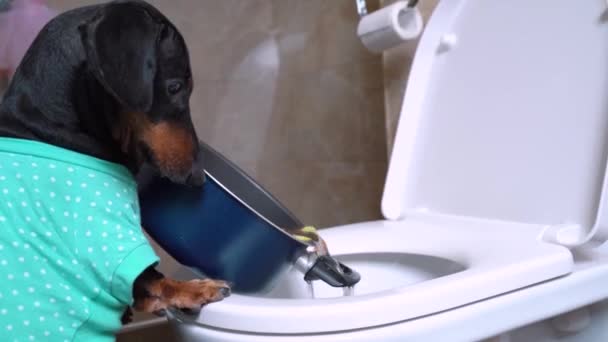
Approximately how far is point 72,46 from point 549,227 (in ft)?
1.98

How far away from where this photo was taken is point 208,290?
0.64 meters

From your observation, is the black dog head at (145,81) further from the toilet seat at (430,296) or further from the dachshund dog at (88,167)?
the toilet seat at (430,296)

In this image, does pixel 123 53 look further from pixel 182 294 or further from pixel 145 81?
pixel 182 294

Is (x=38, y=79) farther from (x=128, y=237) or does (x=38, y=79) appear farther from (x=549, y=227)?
(x=549, y=227)

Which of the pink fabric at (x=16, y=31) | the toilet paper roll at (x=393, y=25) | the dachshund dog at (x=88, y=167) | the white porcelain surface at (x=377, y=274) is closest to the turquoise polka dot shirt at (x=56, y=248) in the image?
the dachshund dog at (x=88, y=167)

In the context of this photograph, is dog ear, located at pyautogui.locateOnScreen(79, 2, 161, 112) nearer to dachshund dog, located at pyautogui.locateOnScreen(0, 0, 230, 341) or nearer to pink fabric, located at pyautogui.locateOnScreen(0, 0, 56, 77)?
dachshund dog, located at pyautogui.locateOnScreen(0, 0, 230, 341)

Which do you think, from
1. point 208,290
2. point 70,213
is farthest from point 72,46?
point 208,290

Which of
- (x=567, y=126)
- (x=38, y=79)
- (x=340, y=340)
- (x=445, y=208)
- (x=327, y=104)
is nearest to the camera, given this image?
(x=340, y=340)

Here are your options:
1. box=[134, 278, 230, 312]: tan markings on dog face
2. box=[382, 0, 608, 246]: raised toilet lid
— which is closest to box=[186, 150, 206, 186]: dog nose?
box=[134, 278, 230, 312]: tan markings on dog face

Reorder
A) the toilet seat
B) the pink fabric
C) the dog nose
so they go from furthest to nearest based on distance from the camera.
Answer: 1. the pink fabric
2. the dog nose
3. the toilet seat

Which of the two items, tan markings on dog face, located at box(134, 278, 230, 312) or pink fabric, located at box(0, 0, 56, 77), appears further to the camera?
pink fabric, located at box(0, 0, 56, 77)

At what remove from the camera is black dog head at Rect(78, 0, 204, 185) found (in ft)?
2.07

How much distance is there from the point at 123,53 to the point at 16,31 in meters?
0.51

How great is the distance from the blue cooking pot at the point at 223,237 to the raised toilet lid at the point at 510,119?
0.91ft
